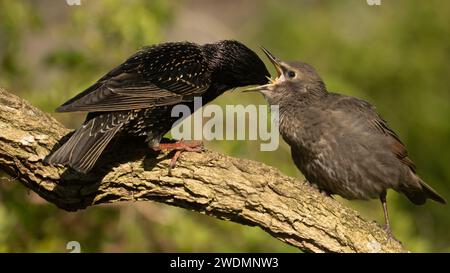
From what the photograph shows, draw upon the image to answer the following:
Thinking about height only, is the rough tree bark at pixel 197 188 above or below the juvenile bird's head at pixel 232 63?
below

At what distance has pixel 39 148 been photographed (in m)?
4.82

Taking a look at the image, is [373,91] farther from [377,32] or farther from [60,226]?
[60,226]

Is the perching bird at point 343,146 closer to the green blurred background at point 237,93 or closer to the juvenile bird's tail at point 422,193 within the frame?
the juvenile bird's tail at point 422,193

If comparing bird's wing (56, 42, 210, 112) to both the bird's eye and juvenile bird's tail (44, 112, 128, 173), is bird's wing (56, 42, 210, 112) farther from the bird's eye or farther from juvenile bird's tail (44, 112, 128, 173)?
the bird's eye

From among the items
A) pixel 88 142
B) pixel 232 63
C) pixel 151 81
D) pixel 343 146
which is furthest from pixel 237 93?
pixel 88 142

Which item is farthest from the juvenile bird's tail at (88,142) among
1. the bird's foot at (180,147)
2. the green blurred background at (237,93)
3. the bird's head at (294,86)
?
the bird's head at (294,86)

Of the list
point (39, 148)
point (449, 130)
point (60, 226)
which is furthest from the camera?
point (449, 130)

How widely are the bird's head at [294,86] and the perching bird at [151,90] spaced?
0.09m

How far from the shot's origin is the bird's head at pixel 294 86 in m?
6.15

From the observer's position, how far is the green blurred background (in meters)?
7.22

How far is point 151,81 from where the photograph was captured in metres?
5.41

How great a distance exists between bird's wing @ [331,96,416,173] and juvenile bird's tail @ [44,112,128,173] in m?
1.75
